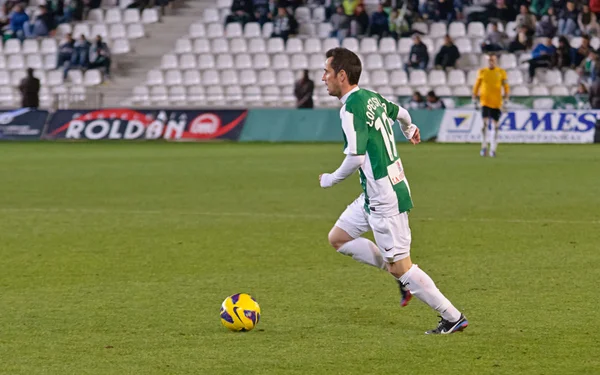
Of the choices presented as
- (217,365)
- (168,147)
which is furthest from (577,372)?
(168,147)

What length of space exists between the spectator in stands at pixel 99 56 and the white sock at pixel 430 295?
28656 mm

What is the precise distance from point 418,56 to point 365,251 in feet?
84.0

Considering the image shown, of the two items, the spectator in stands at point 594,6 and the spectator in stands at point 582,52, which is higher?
the spectator in stands at point 594,6

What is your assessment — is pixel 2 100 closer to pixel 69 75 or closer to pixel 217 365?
pixel 69 75

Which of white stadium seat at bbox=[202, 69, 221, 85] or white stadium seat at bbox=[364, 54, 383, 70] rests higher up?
white stadium seat at bbox=[364, 54, 383, 70]

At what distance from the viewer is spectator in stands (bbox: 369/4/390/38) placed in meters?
33.9

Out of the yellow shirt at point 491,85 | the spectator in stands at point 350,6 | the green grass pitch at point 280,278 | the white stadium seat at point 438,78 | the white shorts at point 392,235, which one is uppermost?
the white shorts at point 392,235

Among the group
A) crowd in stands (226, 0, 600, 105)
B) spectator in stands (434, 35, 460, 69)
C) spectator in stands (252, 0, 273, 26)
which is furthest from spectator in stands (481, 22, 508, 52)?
spectator in stands (252, 0, 273, 26)

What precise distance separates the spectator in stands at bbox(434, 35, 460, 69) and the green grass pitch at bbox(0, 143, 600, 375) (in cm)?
1411

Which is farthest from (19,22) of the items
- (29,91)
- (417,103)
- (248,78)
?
(417,103)

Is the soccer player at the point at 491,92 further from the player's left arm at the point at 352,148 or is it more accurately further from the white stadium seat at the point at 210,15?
the player's left arm at the point at 352,148

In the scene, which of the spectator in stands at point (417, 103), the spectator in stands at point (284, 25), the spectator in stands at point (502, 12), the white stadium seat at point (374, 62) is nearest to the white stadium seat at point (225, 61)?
the spectator in stands at point (284, 25)

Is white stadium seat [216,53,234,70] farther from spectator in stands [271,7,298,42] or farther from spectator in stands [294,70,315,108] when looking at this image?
spectator in stands [294,70,315,108]

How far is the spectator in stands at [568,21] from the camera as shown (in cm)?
3241
